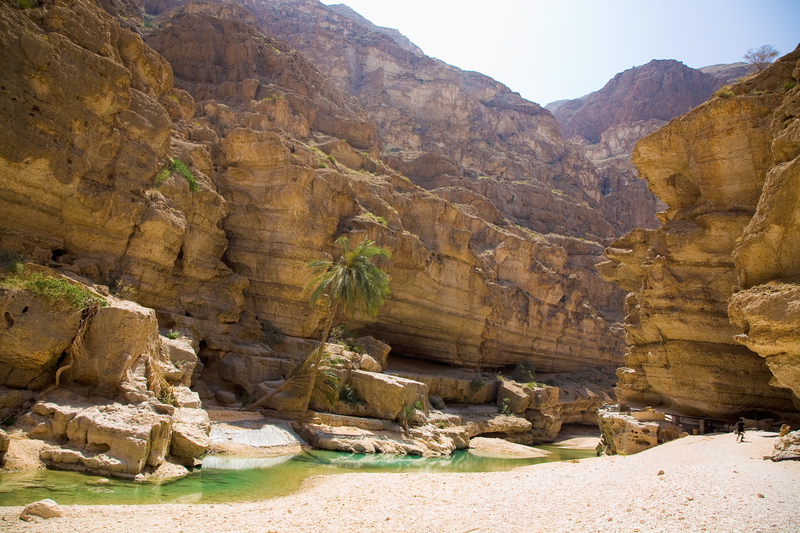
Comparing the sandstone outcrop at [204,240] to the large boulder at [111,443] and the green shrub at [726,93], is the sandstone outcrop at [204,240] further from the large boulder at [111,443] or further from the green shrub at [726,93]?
the green shrub at [726,93]

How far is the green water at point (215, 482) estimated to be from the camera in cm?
961

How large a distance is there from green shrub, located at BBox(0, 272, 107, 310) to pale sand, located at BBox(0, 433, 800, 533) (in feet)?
22.4

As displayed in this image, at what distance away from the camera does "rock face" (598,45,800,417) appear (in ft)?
59.8

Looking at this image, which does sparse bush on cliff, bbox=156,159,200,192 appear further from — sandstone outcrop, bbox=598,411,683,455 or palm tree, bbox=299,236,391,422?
sandstone outcrop, bbox=598,411,683,455

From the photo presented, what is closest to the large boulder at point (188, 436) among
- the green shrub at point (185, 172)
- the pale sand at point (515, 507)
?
the pale sand at point (515, 507)

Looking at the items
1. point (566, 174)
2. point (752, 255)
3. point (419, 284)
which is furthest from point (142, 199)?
point (566, 174)

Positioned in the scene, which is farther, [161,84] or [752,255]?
[161,84]

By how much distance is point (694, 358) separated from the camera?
2355 cm

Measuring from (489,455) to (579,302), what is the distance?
93.6 feet

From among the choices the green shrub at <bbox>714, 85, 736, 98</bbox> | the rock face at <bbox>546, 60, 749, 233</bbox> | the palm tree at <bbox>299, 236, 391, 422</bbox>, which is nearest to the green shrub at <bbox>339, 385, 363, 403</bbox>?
the palm tree at <bbox>299, 236, 391, 422</bbox>

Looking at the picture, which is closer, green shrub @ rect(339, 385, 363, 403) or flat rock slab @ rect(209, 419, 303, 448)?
flat rock slab @ rect(209, 419, 303, 448)

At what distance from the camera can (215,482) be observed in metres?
12.7

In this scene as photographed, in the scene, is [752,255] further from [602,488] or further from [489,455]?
[489,455]

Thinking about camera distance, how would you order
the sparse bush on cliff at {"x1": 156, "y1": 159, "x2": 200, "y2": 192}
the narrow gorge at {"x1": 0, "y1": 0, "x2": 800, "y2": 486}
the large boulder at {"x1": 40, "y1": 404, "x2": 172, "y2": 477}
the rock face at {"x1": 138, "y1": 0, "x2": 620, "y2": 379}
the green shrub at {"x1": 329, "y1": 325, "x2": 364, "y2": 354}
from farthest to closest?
the green shrub at {"x1": 329, "y1": 325, "x2": 364, "y2": 354}
the rock face at {"x1": 138, "y1": 0, "x2": 620, "y2": 379}
the sparse bush on cliff at {"x1": 156, "y1": 159, "x2": 200, "y2": 192}
the narrow gorge at {"x1": 0, "y1": 0, "x2": 800, "y2": 486}
the large boulder at {"x1": 40, "y1": 404, "x2": 172, "y2": 477}
